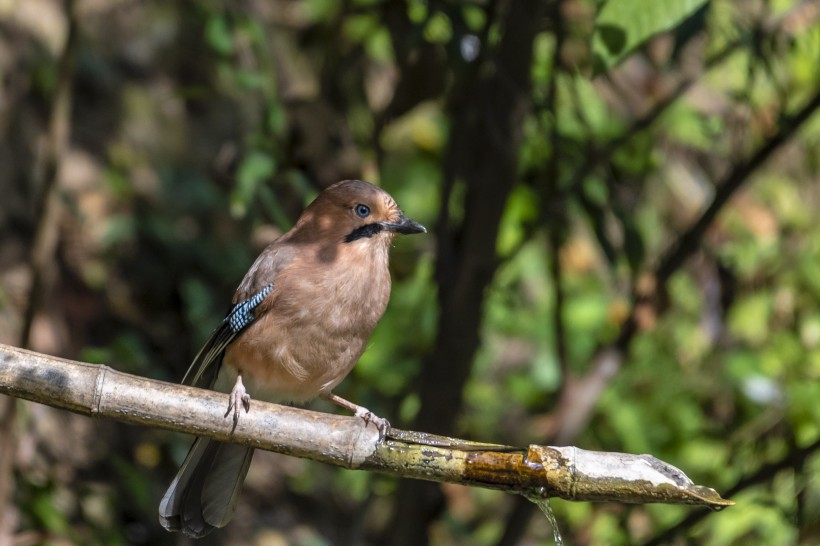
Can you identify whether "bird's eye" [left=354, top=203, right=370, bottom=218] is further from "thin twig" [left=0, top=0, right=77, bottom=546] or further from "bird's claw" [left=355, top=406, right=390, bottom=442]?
"thin twig" [left=0, top=0, right=77, bottom=546]

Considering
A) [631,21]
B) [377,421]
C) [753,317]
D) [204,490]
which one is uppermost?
[753,317]

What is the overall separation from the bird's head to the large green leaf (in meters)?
1.14

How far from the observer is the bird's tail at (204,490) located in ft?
13.0

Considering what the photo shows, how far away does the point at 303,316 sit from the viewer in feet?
12.7

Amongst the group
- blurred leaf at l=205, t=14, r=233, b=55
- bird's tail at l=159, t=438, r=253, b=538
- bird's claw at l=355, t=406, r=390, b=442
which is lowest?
bird's tail at l=159, t=438, r=253, b=538

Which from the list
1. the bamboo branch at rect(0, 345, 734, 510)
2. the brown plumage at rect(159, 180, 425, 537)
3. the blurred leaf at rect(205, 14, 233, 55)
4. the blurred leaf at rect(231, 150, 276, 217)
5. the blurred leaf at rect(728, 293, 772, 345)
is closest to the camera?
the bamboo branch at rect(0, 345, 734, 510)

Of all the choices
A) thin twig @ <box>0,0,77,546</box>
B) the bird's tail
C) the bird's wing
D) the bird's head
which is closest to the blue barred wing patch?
the bird's wing

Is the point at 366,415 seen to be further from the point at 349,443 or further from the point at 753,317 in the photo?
the point at 753,317

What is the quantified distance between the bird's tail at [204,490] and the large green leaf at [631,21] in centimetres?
200

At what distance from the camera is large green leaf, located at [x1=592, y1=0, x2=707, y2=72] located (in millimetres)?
2867

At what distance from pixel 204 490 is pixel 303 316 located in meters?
0.76

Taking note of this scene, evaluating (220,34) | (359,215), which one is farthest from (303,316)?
(220,34)

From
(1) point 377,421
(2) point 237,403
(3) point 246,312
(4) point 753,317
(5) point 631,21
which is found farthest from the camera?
(4) point 753,317

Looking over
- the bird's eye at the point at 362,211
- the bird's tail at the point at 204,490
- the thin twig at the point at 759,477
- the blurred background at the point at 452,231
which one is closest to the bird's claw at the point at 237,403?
the bird's tail at the point at 204,490
